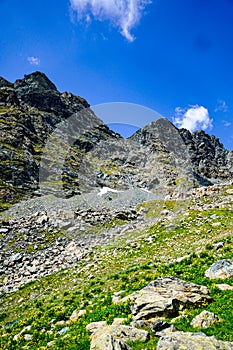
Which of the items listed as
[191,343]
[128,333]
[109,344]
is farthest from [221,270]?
[109,344]

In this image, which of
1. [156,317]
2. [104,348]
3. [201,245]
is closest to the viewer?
[104,348]

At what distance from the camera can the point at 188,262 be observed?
2020 cm

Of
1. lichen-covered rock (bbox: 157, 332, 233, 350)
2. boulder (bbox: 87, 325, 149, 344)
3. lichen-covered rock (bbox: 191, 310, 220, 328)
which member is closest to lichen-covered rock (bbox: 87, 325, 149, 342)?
boulder (bbox: 87, 325, 149, 344)

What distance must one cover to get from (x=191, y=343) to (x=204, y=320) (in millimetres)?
2358

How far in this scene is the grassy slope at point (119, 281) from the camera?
12.7 meters

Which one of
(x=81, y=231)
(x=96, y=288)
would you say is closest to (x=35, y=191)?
(x=81, y=231)

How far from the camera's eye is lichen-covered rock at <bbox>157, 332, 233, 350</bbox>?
804 cm

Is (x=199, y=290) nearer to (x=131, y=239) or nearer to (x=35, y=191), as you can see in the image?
(x=131, y=239)

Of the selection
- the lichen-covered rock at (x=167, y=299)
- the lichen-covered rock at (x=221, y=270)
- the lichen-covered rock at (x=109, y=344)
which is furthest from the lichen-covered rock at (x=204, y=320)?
the lichen-covered rock at (x=221, y=270)

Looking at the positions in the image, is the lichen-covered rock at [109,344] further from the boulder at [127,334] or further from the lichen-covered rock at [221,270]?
the lichen-covered rock at [221,270]

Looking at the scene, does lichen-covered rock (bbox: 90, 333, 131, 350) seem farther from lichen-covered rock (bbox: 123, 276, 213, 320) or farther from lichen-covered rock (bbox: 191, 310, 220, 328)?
lichen-covered rock (bbox: 191, 310, 220, 328)

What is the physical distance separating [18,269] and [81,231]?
10.6 meters

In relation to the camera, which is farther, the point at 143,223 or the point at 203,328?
the point at 143,223

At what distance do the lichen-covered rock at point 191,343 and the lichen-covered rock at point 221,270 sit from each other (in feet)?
24.2
